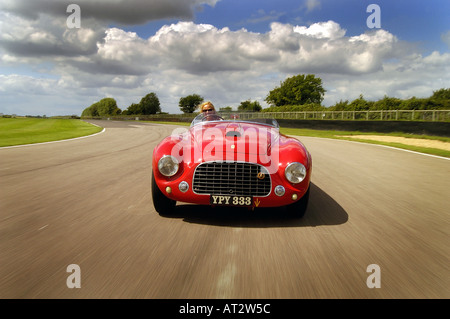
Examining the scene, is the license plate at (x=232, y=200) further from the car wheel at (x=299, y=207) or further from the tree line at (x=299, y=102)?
the tree line at (x=299, y=102)

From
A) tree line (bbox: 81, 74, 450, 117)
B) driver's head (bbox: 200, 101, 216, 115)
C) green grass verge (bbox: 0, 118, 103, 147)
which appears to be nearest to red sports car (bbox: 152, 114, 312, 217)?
driver's head (bbox: 200, 101, 216, 115)

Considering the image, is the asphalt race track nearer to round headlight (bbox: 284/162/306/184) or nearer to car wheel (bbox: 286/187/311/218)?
car wheel (bbox: 286/187/311/218)

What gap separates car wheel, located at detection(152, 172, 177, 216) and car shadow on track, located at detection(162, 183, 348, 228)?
0.28ft

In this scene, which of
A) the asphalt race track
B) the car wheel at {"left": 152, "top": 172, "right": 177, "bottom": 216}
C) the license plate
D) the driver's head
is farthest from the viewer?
the driver's head

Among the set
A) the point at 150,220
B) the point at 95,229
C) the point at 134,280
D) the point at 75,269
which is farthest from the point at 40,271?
the point at 150,220

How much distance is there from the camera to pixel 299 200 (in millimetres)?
3742

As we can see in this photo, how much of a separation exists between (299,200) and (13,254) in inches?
102

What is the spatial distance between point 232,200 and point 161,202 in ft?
2.67

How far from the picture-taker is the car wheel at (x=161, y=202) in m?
3.81

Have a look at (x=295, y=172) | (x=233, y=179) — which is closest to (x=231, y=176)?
(x=233, y=179)

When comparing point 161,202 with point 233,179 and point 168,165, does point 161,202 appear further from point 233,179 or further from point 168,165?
point 233,179

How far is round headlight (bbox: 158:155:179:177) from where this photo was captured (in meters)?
3.67

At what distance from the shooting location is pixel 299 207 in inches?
149

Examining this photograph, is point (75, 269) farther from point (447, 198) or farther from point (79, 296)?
point (447, 198)
